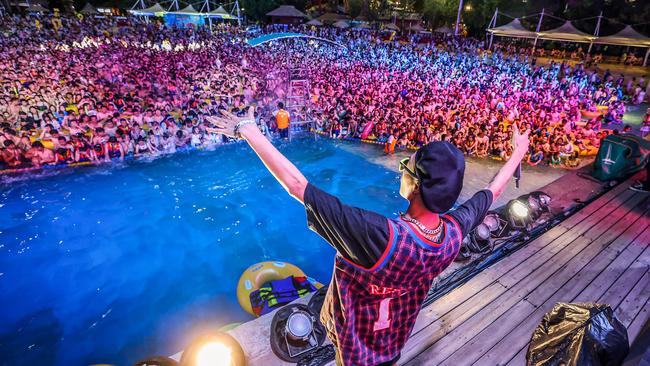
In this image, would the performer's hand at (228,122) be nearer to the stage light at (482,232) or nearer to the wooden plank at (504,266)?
the wooden plank at (504,266)

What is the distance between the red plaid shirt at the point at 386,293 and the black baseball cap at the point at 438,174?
6.1 inches

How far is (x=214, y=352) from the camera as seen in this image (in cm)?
292

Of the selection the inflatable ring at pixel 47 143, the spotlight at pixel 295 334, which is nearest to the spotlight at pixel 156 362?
the spotlight at pixel 295 334

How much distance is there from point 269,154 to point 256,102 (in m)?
15.0

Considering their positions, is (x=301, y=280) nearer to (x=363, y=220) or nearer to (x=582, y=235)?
(x=363, y=220)

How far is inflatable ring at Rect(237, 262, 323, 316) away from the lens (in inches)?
206

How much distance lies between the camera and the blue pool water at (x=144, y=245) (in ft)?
18.0

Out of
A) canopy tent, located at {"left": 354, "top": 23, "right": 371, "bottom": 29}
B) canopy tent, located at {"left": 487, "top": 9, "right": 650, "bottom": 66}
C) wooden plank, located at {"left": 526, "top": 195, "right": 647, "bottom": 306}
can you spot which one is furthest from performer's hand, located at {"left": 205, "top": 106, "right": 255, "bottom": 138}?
canopy tent, located at {"left": 354, "top": 23, "right": 371, "bottom": 29}

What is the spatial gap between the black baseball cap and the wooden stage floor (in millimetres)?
2272

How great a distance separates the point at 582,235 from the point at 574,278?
1299 mm

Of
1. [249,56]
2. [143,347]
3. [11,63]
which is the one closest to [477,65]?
[249,56]

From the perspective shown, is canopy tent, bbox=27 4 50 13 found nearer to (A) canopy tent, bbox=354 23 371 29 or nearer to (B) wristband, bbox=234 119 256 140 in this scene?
(A) canopy tent, bbox=354 23 371 29

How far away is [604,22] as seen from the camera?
29.5 meters

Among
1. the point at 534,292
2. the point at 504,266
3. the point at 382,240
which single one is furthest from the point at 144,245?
the point at 382,240
